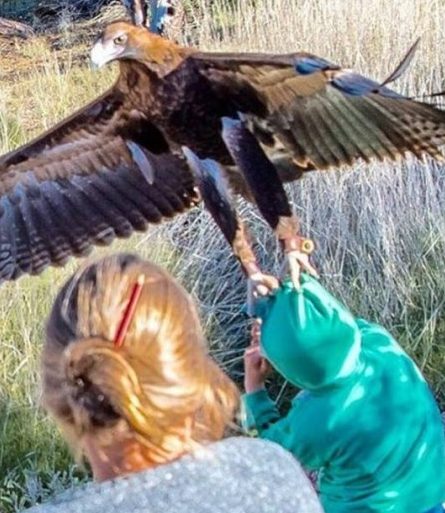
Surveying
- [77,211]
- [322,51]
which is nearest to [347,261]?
[77,211]

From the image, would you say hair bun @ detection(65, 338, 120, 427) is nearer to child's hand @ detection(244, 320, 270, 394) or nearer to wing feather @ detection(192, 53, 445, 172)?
child's hand @ detection(244, 320, 270, 394)

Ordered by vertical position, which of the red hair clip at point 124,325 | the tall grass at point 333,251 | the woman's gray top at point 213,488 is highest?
the red hair clip at point 124,325

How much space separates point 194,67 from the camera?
412cm

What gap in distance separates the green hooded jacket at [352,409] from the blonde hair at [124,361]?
26.5 inches

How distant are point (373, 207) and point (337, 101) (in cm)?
170

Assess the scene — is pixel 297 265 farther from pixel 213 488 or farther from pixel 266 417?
pixel 213 488

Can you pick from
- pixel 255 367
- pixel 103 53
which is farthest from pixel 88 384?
pixel 103 53

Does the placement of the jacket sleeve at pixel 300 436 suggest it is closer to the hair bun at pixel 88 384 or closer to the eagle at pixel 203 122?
the hair bun at pixel 88 384

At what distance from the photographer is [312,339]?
267 centimetres

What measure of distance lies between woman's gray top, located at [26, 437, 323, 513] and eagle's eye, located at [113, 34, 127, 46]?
7.48ft

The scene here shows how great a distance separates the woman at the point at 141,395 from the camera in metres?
1.94

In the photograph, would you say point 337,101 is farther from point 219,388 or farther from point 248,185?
point 219,388

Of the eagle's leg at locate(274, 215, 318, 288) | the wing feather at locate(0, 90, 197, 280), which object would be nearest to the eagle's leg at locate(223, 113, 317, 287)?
the eagle's leg at locate(274, 215, 318, 288)

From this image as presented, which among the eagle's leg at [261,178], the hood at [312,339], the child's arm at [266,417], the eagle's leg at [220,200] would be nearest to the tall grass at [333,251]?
the eagle's leg at [220,200]
